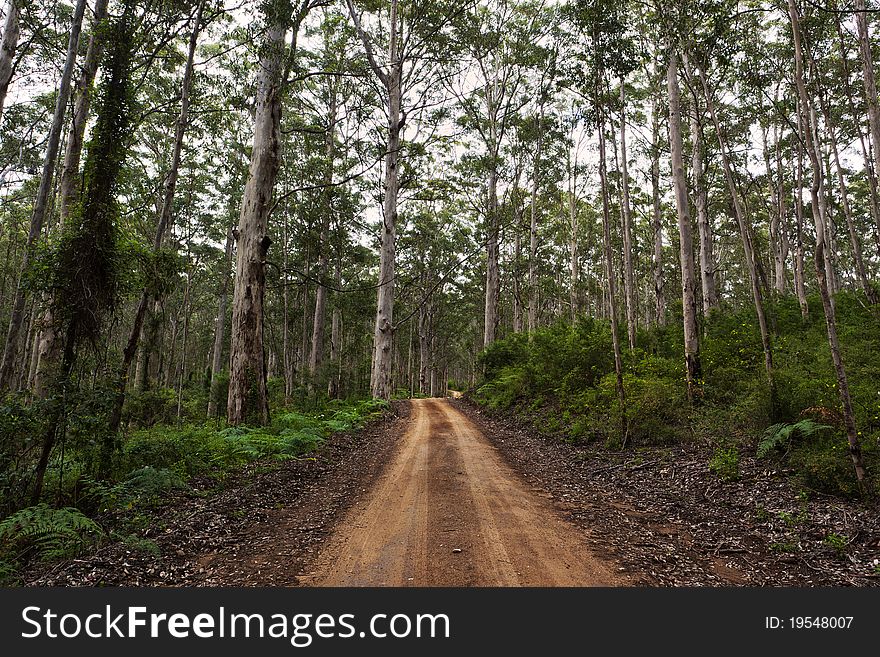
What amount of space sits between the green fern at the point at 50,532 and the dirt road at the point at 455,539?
221cm

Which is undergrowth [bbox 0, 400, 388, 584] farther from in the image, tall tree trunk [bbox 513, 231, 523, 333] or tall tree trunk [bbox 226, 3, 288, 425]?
tall tree trunk [bbox 513, 231, 523, 333]

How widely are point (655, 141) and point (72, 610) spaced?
24760 millimetres

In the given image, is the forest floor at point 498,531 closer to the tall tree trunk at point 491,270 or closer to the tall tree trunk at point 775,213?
the tall tree trunk at point 491,270

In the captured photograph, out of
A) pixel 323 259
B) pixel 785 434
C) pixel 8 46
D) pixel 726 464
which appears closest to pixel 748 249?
pixel 785 434

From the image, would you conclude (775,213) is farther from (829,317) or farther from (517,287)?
(829,317)

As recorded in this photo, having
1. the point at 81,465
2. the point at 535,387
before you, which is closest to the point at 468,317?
the point at 535,387

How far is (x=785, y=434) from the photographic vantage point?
20.0 feet

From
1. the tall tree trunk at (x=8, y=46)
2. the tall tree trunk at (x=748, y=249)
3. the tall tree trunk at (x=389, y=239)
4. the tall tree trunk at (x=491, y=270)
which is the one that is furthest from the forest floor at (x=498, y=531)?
the tall tree trunk at (x=491, y=270)

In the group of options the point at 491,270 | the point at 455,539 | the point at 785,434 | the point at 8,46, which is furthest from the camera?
the point at 491,270

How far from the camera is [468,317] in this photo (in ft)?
166

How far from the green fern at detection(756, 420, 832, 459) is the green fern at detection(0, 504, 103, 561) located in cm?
829

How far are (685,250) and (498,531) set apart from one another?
900 centimetres

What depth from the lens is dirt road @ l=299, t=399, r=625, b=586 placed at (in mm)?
3621

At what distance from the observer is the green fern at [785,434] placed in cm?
592
